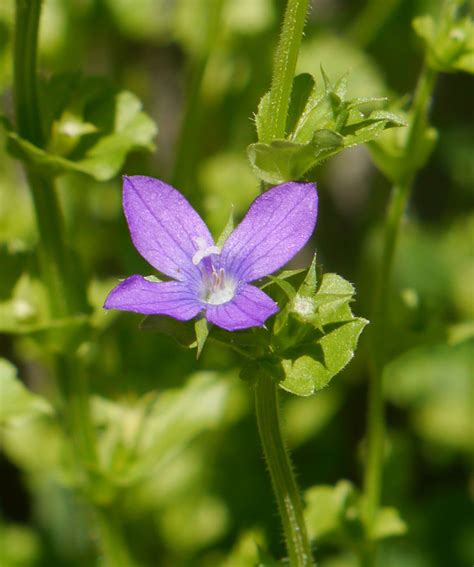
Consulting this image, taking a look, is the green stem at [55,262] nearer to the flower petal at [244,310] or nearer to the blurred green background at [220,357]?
the blurred green background at [220,357]

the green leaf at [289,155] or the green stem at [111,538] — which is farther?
the green stem at [111,538]

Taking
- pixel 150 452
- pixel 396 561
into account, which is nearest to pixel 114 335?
pixel 150 452

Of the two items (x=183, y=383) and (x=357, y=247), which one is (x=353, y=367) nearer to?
(x=357, y=247)

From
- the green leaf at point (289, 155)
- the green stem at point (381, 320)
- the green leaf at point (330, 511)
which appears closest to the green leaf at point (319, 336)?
the green leaf at point (289, 155)

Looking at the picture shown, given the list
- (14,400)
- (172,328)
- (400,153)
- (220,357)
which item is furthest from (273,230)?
(220,357)

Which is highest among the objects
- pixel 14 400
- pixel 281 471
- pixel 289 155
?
pixel 289 155

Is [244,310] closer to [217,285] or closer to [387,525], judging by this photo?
[217,285]
